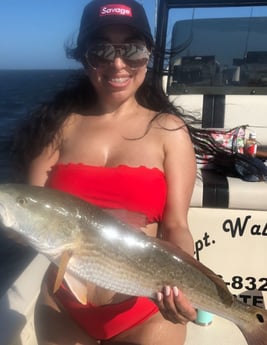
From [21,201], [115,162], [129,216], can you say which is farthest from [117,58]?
[21,201]

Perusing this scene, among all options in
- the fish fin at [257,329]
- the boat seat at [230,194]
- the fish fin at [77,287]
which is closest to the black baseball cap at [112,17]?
the fish fin at [77,287]

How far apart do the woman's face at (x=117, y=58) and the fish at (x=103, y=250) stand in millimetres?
651

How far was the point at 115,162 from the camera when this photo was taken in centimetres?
246

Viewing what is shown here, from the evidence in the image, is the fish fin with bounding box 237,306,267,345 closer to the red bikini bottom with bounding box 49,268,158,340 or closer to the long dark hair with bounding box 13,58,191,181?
the red bikini bottom with bounding box 49,268,158,340

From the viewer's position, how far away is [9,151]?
9.43ft

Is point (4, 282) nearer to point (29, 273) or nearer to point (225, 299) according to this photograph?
point (29, 273)

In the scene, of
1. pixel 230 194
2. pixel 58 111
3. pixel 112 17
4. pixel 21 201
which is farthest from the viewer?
pixel 230 194

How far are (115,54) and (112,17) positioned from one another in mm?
162

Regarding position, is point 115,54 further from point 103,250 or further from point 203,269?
point 203,269

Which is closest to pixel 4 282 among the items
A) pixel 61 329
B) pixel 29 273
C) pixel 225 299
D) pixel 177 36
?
pixel 177 36

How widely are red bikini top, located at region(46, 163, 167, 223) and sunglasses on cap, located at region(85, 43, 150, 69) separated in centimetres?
48

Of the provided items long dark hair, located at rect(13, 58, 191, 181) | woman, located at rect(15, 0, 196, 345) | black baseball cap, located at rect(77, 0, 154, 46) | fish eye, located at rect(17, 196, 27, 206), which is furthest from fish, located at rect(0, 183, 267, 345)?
black baseball cap, located at rect(77, 0, 154, 46)

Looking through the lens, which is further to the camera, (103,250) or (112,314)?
(112,314)

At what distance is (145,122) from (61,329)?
1.08 metres
